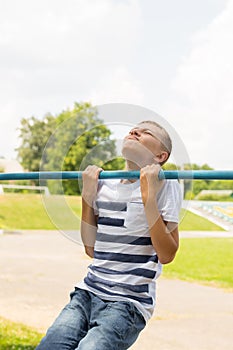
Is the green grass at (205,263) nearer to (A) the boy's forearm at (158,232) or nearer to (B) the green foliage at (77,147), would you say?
(B) the green foliage at (77,147)

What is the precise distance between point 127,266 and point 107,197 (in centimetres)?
22

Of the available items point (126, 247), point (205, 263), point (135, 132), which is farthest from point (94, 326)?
point (205, 263)

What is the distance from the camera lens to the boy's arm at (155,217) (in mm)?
1767

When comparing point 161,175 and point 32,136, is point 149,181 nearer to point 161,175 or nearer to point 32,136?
point 161,175

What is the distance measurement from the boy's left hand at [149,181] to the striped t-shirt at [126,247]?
0.22ft

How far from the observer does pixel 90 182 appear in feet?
6.23

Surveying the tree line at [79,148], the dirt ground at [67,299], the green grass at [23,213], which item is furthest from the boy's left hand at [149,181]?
the green grass at [23,213]

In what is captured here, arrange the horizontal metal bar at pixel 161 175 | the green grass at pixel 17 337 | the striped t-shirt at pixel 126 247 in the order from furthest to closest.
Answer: the green grass at pixel 17 337 < the striped t-shirt at pixel 126 247 < the horizontal metal bar at pixel 161 175

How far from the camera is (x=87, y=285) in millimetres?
1892

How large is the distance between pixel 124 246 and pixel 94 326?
0.25 meters

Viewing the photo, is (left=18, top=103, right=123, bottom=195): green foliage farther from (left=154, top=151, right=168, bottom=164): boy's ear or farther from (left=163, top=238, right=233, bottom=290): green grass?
(left=163, top=238, right=233, bottom=290): green grass

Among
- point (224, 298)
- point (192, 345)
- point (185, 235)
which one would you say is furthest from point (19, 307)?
point (185, 235)

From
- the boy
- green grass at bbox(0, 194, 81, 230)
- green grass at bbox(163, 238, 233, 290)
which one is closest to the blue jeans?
the boy

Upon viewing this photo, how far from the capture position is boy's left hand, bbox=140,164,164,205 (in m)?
1.76
